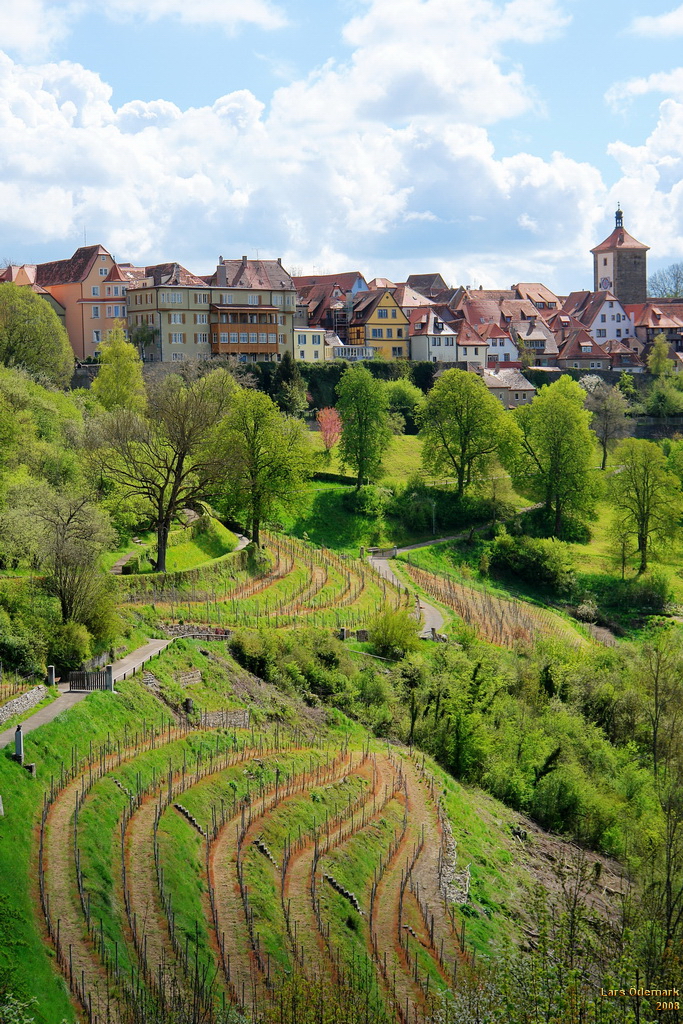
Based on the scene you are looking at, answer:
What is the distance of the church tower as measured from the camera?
13712cm

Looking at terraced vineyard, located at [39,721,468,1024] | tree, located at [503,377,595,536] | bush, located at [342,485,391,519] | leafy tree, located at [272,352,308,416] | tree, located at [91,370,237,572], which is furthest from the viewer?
leafy tree, located at [272,352,308,416]

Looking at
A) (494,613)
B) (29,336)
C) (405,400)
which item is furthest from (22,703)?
(405,400)

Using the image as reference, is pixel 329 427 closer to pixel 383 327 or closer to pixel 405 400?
pixel 405 400

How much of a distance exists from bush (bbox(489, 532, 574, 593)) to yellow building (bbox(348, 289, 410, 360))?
1436 inches

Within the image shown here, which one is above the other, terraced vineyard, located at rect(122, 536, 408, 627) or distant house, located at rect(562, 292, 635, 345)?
distant house, located at rect(562, 292, 635, 345)

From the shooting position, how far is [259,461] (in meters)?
60.7

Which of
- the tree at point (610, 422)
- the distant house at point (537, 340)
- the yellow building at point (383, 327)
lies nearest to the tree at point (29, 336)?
the yellow building at point (383, 327)

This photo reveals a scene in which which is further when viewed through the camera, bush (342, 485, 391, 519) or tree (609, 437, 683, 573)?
bush (342, 485, 391, 519)

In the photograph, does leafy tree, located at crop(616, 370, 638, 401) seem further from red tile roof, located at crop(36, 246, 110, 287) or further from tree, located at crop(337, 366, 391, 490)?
red tile roof, located at crop(36, 246, 110, 287)

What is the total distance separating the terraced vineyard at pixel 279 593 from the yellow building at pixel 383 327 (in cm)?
4310

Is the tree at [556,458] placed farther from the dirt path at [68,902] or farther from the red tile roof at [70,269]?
the dirt path at [68,902]

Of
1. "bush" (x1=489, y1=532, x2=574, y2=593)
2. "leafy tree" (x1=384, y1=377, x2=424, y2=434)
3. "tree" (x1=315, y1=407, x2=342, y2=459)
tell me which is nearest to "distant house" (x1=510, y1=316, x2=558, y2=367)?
"leafy tree" (x1=384, y1=377, x2=424, y2=434)

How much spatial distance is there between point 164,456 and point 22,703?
26.6 metres

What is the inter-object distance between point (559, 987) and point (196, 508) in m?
40.9
